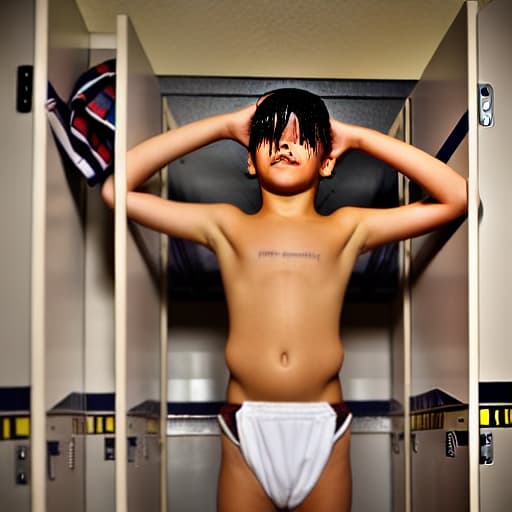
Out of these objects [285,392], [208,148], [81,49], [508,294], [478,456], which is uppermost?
[81,49]

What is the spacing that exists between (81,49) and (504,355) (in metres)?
1.36

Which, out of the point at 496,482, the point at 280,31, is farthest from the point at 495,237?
the point at 280,31

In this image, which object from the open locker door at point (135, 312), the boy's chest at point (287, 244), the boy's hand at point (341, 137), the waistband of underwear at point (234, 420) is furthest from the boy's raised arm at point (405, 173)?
the open locker door at point (135, 312)

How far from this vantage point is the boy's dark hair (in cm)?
212

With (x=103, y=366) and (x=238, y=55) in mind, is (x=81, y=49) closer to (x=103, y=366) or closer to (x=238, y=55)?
(x=238, y=55)

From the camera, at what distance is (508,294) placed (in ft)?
6.82

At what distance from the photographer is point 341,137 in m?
2.19

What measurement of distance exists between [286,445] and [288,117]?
0.80m

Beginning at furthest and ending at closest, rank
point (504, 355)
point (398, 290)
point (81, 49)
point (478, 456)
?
point (398, 290)
point (81, 49)
point (504, 355)
point (478, 456)

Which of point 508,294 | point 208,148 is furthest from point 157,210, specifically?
point 508,294

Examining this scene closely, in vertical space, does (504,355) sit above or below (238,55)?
below

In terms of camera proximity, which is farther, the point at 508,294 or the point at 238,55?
the point at 238,55

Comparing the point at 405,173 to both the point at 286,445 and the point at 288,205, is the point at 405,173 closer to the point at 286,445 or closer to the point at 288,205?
the point at 288,205

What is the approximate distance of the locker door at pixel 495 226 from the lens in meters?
2.08
